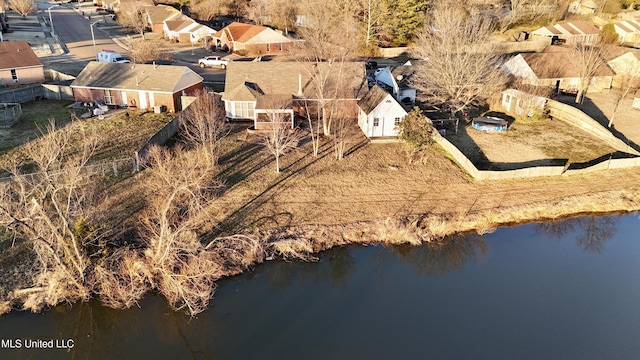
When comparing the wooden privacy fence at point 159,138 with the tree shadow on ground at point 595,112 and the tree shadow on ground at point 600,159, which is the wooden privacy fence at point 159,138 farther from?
the tree shadow on ground at point 595,112

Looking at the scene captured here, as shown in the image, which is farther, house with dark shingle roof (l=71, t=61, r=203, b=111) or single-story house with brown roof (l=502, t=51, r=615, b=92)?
single-story house with brown roof (l=502, t=51, r=615, b=92)

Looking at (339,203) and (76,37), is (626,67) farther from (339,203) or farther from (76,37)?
(76,37)

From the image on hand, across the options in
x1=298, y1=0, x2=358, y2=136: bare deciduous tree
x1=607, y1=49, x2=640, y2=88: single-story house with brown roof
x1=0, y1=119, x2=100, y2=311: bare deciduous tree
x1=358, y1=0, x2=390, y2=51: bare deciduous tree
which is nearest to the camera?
x1=0, y1=119, x2=100, y2=311: bare deciduous tree

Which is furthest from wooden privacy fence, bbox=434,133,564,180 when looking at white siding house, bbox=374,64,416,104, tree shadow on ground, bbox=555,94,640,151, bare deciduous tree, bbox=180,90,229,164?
bare deciduous tree, bbox=180,90,229,164

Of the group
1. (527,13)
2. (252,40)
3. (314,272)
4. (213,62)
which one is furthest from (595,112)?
(213,62)

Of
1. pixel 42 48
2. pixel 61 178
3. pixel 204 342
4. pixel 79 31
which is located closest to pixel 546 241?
pixel 204 342

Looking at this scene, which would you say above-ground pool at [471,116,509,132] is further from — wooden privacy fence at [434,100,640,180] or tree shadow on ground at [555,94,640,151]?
tree shadow on ground at [555,94,640,151]
